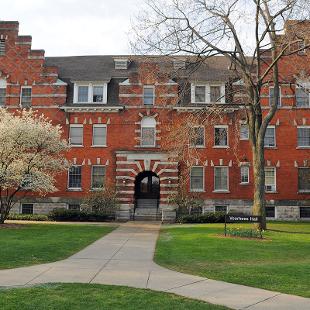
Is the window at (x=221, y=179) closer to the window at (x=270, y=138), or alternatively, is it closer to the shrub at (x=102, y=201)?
the window at (x=270, y=138)

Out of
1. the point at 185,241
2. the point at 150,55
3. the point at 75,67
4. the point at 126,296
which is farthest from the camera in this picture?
the point at 75,67

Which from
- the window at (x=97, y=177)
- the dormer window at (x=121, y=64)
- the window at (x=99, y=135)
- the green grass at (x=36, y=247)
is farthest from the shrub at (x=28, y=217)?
the dormer window at (x=121, y=64)

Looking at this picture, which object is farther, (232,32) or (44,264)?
(232,32)

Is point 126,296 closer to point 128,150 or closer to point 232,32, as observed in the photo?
point 232,32

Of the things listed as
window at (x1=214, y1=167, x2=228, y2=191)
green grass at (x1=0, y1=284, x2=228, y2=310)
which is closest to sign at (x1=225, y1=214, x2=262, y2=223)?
green grass at (x1=0, y1=284, x2=228, y2=310)

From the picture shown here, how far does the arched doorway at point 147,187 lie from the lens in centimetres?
3659

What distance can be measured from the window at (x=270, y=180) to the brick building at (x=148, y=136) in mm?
81

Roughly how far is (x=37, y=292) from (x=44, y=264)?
384cm

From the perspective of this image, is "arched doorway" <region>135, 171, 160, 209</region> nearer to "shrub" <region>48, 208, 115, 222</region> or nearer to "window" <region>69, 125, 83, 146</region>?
"shrub" <region>48, 208, 115, 222</region>

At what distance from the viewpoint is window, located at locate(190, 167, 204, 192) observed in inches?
1395

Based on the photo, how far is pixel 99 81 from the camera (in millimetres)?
36500

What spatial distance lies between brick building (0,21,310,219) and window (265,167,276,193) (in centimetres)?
8

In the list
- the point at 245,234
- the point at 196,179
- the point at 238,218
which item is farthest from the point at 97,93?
the point at 245,234

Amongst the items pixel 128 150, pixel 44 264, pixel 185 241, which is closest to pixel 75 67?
pixel 128 150
